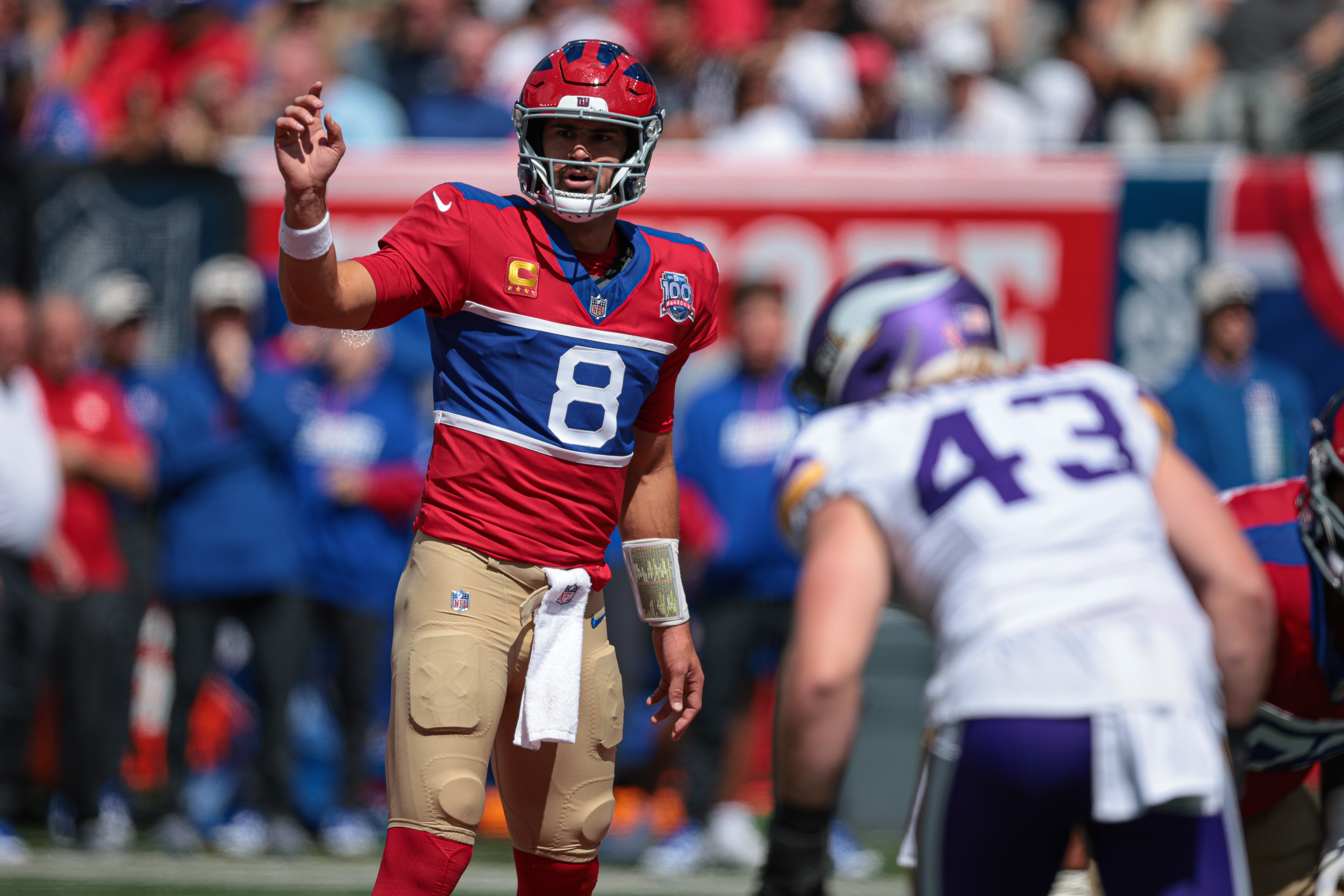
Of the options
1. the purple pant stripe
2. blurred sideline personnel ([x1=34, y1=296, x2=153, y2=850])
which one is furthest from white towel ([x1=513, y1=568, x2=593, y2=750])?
blurred sideline personnel ([x1=34, y1=296, x2=153, y2=850])

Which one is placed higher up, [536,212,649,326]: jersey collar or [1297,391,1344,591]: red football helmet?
[536,212,649,326]: jersey collar

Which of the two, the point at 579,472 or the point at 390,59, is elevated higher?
the point at 390,59

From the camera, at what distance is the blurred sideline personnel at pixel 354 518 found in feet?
22.4

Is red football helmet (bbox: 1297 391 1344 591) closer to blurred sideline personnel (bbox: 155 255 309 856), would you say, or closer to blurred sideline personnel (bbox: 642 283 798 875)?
blurred sideline personnel (bbox: 642 283 798 875)

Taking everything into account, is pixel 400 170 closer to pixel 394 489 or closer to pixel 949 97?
pixel 394 489

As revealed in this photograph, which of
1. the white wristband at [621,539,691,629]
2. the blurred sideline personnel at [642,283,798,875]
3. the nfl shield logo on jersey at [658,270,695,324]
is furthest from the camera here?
the blurred sideline personnel at [642,283,798,875]

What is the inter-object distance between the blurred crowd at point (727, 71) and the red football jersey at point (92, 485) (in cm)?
165

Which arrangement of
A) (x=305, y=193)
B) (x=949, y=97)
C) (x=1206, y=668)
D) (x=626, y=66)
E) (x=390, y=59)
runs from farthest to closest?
(x=390, y=59) → (x=949, y=97) → (x=626, y=66) → (x=305, y=193) → (x=1206, y=668)

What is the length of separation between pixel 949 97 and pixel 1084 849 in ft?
21.0

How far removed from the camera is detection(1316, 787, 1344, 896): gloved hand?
10.7ft

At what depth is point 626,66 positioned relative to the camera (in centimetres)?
366

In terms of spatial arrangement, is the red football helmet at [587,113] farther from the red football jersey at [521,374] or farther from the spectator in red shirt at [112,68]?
the spectator in red shirt at [112,68]

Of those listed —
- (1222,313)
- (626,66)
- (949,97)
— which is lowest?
(1222,313)

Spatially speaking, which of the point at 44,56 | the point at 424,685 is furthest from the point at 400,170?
the point at 424,685
